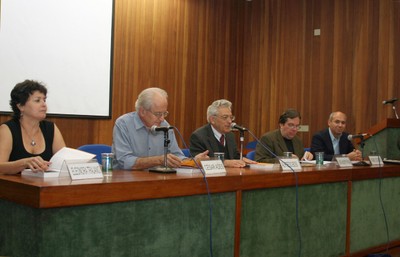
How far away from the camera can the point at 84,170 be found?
215 cm

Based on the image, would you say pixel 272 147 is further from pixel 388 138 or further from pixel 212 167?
pixel 212 167

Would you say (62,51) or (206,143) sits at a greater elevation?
(62,51)

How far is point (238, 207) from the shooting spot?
2670 millimetres

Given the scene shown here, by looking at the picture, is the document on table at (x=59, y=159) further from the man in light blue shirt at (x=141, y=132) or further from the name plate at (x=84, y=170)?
the man in light blue shirt at (x=141, y=132)

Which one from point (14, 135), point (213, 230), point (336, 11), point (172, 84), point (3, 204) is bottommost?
point (213, 230)

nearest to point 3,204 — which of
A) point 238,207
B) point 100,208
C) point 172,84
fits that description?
point 100,208

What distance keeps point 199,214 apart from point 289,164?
979mm

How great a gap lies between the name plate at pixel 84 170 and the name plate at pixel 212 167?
2.11 ft

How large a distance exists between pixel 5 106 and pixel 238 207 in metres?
3.18

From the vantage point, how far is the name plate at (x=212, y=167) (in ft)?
8.66

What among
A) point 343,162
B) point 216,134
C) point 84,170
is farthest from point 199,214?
point 343,162

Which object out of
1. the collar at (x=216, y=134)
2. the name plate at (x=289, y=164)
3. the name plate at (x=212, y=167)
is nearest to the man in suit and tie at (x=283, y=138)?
the collar at (x=216, y=134)

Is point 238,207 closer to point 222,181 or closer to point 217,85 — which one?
point 222,181

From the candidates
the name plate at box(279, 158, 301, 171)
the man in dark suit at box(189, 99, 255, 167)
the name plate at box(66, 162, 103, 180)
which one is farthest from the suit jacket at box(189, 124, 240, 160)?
the name plate at box(66, 162, 103, 180)
